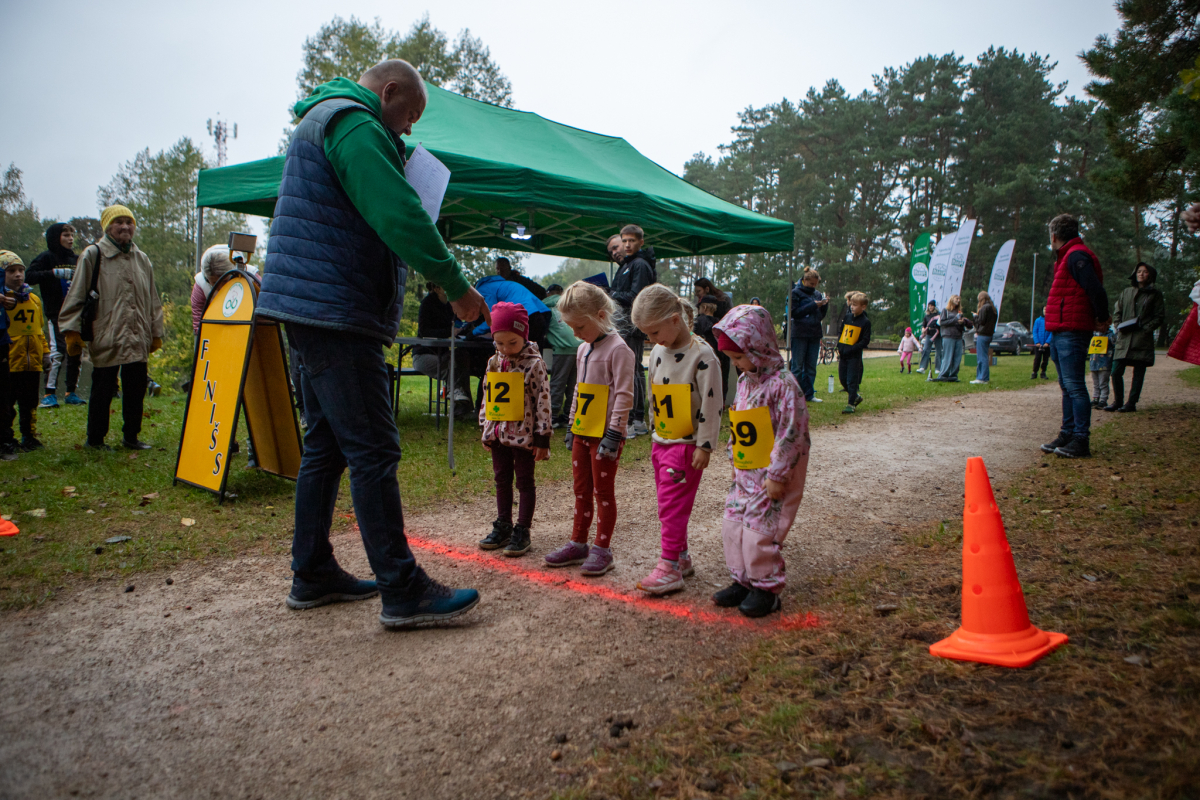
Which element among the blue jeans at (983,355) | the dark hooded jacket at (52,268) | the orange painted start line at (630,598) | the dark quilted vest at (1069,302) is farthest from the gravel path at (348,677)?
the blue jeans at (983,355)

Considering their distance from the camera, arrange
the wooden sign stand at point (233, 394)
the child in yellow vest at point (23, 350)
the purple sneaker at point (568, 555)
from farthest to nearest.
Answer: the child in yellow vest at point (23, 350) < the wooden sign stand at point (233, 394) < the purple sneaker at point (568, 555)

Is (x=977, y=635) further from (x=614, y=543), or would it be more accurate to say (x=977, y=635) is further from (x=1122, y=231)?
(x=1122, y=231)

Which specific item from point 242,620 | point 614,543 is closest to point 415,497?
point 614,543

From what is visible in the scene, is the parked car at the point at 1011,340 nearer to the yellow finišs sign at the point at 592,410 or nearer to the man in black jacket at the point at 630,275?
the man in black jacket at the point at 630,275

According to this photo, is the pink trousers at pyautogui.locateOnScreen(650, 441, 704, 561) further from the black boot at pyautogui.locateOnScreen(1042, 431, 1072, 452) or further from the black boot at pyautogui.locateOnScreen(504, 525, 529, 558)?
the black boot at pyautogui.locateOnScreen(1042, 431, 1072, 452)

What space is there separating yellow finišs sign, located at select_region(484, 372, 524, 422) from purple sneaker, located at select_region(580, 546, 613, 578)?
82 centimetres

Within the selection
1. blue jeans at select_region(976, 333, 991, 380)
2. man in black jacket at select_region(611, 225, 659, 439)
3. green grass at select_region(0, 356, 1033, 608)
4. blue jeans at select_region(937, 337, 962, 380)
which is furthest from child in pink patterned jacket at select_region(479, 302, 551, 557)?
blue jeans at select_region(937, 337, 962, 380)

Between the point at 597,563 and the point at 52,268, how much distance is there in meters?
8.51

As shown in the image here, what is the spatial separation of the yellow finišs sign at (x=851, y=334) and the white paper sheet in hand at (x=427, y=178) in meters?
8.55

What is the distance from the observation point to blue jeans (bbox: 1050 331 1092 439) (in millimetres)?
6105

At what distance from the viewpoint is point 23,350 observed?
6.00 meters

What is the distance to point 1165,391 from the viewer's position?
12.7 m

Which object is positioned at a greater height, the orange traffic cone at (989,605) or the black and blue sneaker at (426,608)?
the orange traffic cone at (989,605)

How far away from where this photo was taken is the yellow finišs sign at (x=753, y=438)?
10.0 feet
